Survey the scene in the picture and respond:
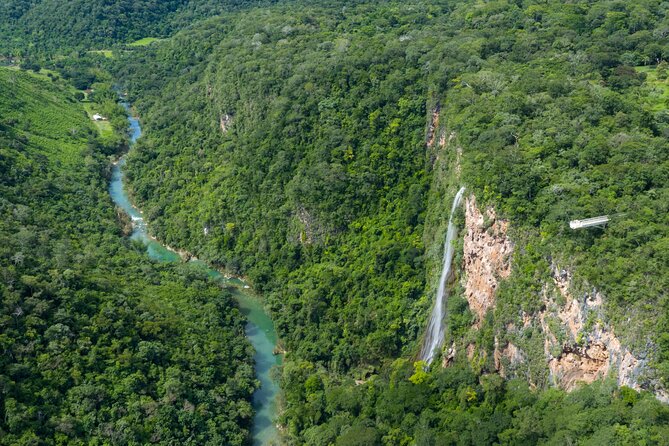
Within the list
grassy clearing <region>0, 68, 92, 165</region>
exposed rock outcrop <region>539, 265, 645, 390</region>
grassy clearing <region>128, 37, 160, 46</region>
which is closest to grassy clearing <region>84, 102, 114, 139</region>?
grassy clearing <region>0, 68, 92, 165</region>

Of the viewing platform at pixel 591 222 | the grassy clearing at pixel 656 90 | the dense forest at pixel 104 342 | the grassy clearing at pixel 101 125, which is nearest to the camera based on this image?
the viewing platform at pixel 591 222

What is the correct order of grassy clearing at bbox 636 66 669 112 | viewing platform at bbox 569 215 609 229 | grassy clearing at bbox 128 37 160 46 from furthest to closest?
1. grassy clearing at bbox 128 37 160 46
2. grassy clearing at bbox 636 66 669 112
3. viewing platform at bbox 569 215 609 229

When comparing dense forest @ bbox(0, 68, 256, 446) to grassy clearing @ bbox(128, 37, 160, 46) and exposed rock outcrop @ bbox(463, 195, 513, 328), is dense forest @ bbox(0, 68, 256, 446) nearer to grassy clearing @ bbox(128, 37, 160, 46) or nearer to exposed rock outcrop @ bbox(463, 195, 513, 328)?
exposed rock outcrop @ bbox(463, 195, 513, 328)

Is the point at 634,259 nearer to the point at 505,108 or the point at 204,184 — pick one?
the point at 505,108

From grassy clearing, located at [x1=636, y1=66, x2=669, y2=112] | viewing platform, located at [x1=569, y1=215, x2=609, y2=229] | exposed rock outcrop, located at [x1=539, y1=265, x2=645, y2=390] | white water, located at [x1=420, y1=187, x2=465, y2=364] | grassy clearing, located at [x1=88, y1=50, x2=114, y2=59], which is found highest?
viewing platform, located at [x1=569, y1=215, x2=609, y2=229]

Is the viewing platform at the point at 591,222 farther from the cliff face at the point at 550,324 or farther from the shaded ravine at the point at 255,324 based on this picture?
the shaded ravine at the point at 255,324

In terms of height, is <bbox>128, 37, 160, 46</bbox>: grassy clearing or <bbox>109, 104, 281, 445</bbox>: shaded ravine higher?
<bbox>128, 37, 160, 46</bbox>: grassy clearing

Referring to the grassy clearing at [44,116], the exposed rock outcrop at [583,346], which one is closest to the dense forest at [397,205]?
the exposed rock outcrop at [583,346]
